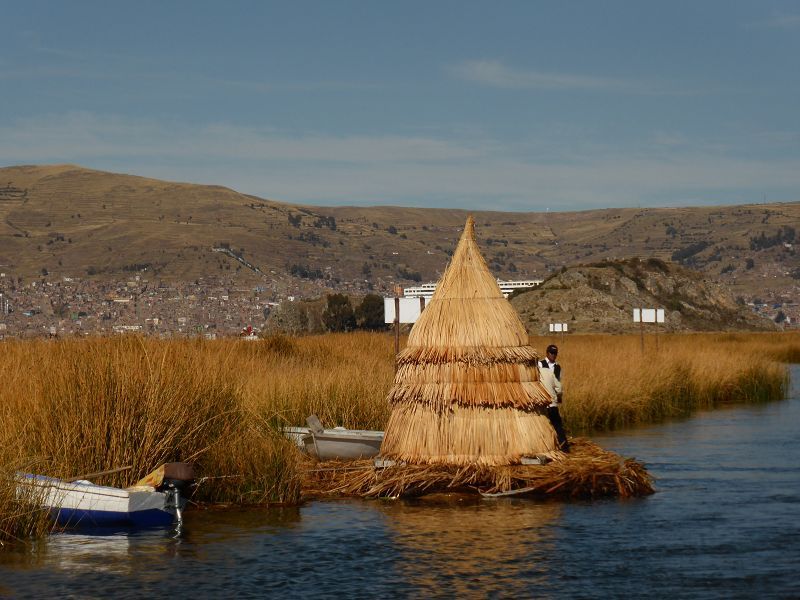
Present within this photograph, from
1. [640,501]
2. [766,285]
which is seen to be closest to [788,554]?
[640,501]

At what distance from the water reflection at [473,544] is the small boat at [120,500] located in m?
3.09

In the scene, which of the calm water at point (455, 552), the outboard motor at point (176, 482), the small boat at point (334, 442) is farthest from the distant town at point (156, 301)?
the outboard motor at point (176, 482)

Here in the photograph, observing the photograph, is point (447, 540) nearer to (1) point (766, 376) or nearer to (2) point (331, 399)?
(2) point (331, 399)

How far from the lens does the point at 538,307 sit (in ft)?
316

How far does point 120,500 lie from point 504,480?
5930 mm

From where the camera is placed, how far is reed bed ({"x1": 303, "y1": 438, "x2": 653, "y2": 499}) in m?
20.2

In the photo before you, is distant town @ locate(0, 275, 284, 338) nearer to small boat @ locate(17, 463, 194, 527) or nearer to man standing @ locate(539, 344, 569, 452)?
man standing @ locate(539, 344, 569, 452)

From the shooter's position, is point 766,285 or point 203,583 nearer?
point 203,583

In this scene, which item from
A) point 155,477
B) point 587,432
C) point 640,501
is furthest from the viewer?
point 587,432

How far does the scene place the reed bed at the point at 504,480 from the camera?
20.2 meters

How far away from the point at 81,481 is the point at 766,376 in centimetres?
3103

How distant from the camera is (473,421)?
20.6m

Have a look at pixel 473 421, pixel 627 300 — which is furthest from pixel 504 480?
pixel 627 300

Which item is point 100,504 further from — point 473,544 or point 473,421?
point 473,421
